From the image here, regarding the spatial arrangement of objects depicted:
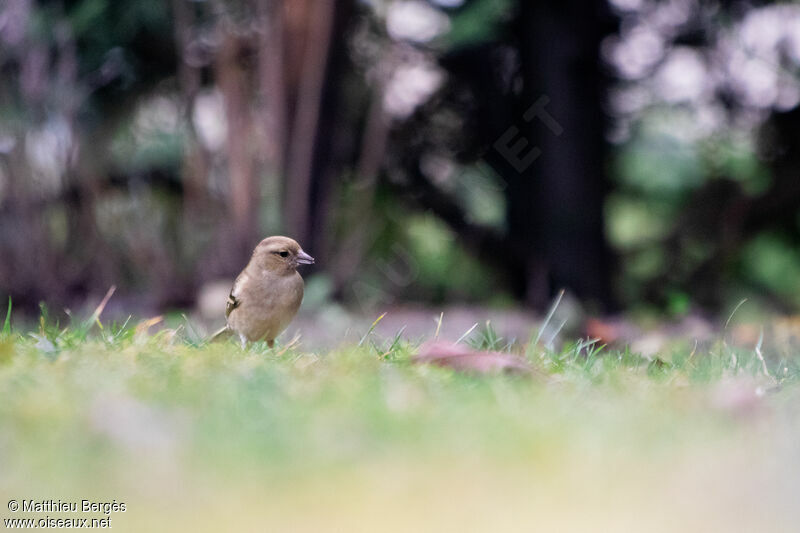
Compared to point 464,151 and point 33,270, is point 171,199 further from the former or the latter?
point 464,151

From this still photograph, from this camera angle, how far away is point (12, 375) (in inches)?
81.7

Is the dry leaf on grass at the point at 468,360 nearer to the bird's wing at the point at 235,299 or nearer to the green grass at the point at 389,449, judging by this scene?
the green grass at the point at 389,449

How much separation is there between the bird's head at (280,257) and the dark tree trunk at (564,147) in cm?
338

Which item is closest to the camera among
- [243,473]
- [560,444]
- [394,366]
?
[243,473]

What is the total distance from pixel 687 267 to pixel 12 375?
20.4 feet

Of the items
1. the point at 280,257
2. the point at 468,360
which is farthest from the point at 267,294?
the point at 468,360

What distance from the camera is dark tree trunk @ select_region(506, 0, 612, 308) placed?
666cm

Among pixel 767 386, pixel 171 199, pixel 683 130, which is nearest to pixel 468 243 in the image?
pixel 683 130

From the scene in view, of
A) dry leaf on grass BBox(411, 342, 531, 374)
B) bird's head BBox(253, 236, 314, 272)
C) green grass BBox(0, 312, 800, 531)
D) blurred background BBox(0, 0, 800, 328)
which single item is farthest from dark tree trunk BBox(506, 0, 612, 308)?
green grass BBox(0, 312, 800, 531)

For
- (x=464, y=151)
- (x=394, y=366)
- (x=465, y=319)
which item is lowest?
(x=465, y=319)

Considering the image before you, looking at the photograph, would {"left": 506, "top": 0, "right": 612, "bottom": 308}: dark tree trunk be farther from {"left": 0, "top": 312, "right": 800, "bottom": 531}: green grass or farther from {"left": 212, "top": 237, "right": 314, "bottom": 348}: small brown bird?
{"left": 0, "top": 312, "right": 800, "bottom": 531}: green grass

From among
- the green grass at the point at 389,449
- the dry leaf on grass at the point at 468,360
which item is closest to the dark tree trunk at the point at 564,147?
the dry leaf on grass at the point at 468,360

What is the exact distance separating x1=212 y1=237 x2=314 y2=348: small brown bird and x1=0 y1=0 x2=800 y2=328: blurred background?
6.79 ft

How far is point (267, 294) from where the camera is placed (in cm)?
338
